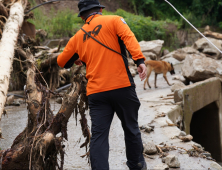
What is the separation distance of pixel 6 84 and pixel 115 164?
2064mm

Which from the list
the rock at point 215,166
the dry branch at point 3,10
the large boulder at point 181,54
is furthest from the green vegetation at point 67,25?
the rock at point 215,166

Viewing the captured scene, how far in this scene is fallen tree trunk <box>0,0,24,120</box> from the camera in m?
4.35

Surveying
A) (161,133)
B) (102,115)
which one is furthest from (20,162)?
(161,133)

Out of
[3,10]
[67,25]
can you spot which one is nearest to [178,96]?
[3,10]

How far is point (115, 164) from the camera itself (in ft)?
12.7

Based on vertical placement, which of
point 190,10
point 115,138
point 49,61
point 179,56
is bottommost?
point 115,138

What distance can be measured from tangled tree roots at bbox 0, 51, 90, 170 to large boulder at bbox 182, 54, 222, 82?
6568 millimetres

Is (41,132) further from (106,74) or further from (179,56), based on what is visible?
(179,56)

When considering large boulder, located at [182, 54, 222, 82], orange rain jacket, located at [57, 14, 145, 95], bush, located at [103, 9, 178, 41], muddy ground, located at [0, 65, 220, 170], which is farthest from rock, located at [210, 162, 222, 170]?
bush, located at [103, 9, 178, 41]

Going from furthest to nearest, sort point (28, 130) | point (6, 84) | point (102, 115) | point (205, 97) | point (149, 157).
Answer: point (205, 97) → point (6, 84) → point (149, 157) → point (28, 130) → point (102, 115)

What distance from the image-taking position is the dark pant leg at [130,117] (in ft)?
9.36

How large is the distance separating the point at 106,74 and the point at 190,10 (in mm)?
27973

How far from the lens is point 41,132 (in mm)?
3375

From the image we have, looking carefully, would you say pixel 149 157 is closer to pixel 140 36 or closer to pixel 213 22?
pixel 140 36
